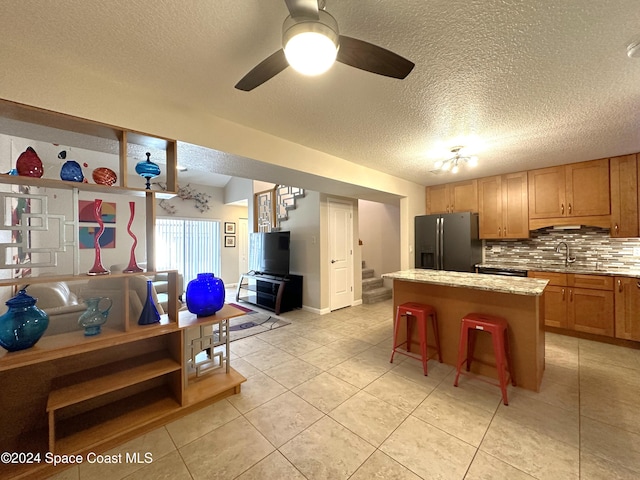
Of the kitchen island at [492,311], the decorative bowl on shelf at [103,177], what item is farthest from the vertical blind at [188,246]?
the kitchen island at [492,311]

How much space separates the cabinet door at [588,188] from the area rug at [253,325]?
4.43 metres

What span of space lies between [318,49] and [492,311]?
2.55 meters

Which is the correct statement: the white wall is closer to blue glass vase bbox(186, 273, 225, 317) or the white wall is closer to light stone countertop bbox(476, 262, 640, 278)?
light stone countertop bbox(476, 262, 640, 278)

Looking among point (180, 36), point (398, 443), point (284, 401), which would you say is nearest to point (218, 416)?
point (284, 401)

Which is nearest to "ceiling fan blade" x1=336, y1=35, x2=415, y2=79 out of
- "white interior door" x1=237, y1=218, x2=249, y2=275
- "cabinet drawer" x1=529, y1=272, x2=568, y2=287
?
"cabinet drawer" x1=529, y1=272, x2=568, y2=287

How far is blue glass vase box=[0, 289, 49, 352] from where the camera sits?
4.70 feet

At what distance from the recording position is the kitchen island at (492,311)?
2.20 m

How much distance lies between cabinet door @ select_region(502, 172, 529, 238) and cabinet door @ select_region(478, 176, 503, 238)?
0.07 m

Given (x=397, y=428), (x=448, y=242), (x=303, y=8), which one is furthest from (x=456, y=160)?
(x=397, y=428)

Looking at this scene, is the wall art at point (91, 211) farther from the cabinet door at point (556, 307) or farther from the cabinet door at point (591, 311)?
the cabinet door at point (591, 311)

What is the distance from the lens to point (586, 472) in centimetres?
145

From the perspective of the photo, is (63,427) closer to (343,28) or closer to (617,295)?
(343,28)

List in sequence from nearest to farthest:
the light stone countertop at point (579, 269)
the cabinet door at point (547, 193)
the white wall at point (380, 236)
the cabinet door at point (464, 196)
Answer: the light stone countertop at point (579, 269), the cabinet door at point (547, 193), the cabinet door at point (464, 196), the white wall at point (380, 236)

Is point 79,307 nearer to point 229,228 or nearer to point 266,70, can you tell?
point 266,70
